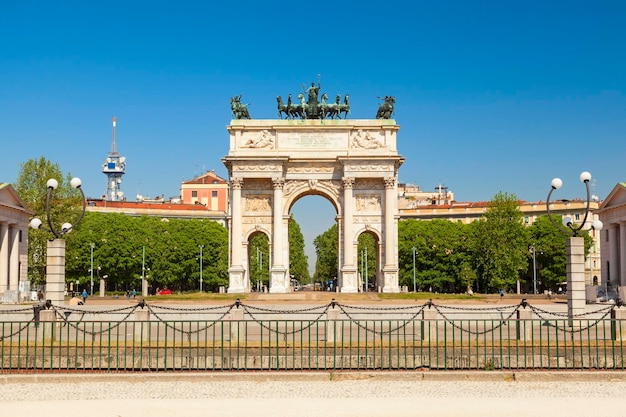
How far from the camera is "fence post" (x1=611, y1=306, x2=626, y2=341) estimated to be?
23.9 meters

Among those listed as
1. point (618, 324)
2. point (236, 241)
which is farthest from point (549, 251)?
point (618, 324)

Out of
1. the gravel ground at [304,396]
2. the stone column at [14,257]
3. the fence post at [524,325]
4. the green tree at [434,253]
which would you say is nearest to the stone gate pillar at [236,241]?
the stone column at [14,257]

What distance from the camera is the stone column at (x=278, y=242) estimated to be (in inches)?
2761

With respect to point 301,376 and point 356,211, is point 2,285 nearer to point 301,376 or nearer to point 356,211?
point 356,211

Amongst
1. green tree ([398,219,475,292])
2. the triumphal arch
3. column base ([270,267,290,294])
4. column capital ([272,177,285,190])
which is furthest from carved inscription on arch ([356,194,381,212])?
green tree ([398,219,475,292])

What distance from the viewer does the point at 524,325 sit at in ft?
80.3

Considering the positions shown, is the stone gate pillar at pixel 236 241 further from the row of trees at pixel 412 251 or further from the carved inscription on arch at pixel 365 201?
the row of trees at pixel 412 251

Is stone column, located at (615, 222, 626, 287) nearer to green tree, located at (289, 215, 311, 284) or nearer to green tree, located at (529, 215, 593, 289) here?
green tree, located at (529, 215, 593, 289)

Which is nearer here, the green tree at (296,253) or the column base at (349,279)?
the column base at (349,279)

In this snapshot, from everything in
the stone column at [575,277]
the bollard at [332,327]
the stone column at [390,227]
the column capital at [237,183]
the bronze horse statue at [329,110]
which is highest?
the bronze horse statue at [329,110]

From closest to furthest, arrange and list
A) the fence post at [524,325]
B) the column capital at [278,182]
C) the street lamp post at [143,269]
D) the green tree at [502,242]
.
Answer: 1. the fence post at [524,325]
2. the column capital at [278,182]
3. the green tree at [502,242]
4. the street lamp post at [143,269]

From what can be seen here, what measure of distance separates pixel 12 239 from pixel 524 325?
56497mm

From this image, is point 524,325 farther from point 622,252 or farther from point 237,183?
point 622,252

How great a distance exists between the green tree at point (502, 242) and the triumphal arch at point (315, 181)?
65.8ft
